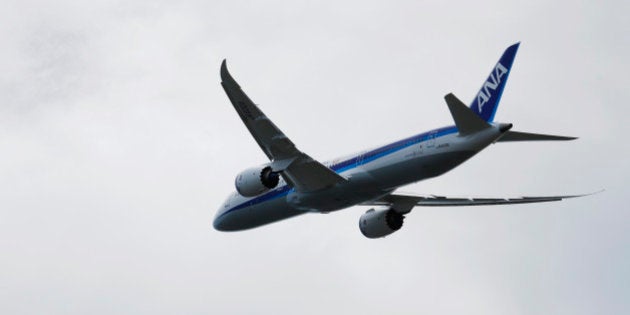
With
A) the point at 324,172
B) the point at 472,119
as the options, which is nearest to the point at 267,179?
the point at 324,172

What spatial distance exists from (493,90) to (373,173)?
650 centimetres

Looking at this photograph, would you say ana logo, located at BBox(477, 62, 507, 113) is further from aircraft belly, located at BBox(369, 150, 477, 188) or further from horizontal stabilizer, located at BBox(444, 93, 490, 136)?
aircraft belly, located at BBox(369, 150, 477, 188)

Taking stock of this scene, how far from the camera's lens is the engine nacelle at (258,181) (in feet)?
184

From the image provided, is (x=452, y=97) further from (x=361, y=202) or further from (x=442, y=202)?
(x=442, y=202)

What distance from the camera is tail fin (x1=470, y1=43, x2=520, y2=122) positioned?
174 feet

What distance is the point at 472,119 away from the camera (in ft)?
169

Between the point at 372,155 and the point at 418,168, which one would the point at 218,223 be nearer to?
the point at 372,155

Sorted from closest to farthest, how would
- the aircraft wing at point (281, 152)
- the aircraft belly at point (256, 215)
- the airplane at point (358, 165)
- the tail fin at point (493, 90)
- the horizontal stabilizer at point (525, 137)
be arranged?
1. the horizontal stabilizer at point (525, 137)
2. the airplane at point (358, 165)
3. the aircraft wing at point (281, 152)
4. the tail fin at point (493, 90)
5. the aircraft belly at point (256, 215)

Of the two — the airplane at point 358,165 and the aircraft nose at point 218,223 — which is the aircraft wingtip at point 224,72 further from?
the aircraft nose at point 218,223

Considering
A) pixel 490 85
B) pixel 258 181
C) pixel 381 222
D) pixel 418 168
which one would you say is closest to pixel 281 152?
pixel 258 181

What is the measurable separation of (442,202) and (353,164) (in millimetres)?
8244

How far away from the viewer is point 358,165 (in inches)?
2223

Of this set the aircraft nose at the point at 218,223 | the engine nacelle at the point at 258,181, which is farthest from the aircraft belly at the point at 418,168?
the aircraft nose at the point at 218,223

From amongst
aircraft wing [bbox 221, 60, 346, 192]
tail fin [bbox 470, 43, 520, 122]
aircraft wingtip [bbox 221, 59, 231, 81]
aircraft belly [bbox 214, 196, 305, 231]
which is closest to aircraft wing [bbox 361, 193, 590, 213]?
aircraft belly [bbox 214, 196, 305, 231]
